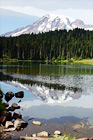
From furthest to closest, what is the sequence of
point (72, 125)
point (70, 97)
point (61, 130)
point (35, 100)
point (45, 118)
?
point (70, 97) → point (35, 100) → point (45, 118) → point (72, 125) → point (61, 130)

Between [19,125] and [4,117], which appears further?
[4,117]

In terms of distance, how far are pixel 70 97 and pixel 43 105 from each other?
6.24 meters

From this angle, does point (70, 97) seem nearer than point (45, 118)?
No

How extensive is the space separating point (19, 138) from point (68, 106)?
1171 cm

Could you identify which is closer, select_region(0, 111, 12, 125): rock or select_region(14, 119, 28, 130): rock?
select_region(14, 119, 28, 130): rock

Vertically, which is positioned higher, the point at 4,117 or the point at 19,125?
the point at 4,117

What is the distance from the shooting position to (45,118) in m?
21.0

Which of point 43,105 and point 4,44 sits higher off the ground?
point 4,44

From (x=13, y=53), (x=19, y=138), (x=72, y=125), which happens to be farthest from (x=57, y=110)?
(x=13, y=53)

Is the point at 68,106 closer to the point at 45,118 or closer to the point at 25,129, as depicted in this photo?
the point at 45,118

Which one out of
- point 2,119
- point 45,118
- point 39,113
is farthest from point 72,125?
point 2,119

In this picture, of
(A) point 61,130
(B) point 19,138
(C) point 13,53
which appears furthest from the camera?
(C) point 13,53

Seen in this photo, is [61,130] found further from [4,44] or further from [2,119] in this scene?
[4,44]

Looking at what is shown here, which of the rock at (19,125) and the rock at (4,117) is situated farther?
the rock at (4,117)
